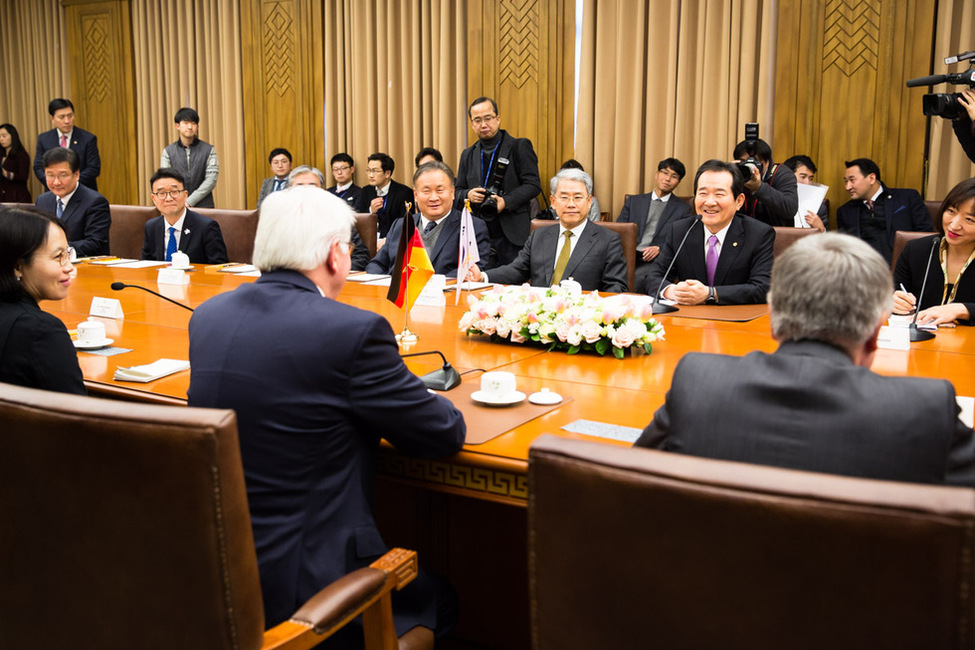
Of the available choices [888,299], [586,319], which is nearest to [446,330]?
[586,319]

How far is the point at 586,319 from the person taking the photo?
7.93 ft

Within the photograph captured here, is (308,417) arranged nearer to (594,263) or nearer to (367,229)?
(594,263)

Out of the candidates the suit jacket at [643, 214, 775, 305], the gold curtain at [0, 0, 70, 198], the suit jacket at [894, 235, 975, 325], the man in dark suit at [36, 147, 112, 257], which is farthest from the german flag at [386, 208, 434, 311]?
the gold curtain at [0, 0, 70, 198]

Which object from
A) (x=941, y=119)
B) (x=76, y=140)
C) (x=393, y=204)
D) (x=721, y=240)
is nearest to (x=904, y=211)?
(x=941, y=119)

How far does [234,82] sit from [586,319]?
6.61 metres

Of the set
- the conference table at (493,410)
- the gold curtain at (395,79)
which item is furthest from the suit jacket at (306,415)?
the gold curtain at (395,79)

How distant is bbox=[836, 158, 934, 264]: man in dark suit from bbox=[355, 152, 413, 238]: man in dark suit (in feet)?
10.6

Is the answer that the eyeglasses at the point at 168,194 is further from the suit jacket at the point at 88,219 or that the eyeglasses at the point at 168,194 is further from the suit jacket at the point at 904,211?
the suit jacket at the point at 904,211

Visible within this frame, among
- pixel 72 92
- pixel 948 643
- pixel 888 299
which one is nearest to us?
pixel 948 643

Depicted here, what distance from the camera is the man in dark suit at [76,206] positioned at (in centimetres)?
535

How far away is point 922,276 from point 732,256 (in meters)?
0.75

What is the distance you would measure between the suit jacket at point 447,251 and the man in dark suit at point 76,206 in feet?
6.81

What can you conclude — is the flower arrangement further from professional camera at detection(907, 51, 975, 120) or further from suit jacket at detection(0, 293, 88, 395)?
professional camera at detection(907, 51, 975, 120)

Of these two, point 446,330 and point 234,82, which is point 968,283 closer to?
point 446,330
